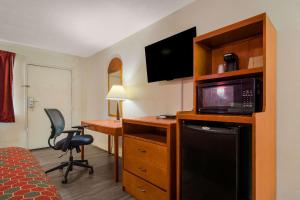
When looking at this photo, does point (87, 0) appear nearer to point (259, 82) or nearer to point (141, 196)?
point (259, 82)

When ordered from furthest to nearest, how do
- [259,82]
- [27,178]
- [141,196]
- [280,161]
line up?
[141,196]
[280,161]
[259,82]
[27,178]

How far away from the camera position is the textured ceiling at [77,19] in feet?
6.95

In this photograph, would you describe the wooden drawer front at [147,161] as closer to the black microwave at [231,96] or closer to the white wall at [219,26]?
the black microwave at [231,96]

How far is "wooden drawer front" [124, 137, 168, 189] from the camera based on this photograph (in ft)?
5.19

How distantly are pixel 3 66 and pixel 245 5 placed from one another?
13.6 ft

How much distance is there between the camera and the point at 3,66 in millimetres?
3303

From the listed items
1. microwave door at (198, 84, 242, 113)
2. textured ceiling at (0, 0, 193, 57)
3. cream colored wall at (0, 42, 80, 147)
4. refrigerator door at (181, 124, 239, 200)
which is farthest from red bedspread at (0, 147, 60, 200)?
cream colored wall at (0, 42, 80, 147)

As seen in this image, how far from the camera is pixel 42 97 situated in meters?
3.87

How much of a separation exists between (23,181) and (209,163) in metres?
1.23

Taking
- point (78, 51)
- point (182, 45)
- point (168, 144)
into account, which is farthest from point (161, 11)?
point (78, 51)

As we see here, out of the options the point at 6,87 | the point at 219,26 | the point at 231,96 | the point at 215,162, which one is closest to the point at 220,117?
the point at 231,96

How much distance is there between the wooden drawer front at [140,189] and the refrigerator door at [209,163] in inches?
10.7

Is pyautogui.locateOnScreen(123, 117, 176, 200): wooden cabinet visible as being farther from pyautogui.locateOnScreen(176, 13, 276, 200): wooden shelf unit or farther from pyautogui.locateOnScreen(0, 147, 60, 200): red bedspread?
pyautogui.locateOnScreen(0, 147, 60, 200): red bedspread

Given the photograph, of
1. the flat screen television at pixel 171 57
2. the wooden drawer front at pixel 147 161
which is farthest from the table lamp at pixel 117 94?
the wooden drawer front at pixel 147 161
